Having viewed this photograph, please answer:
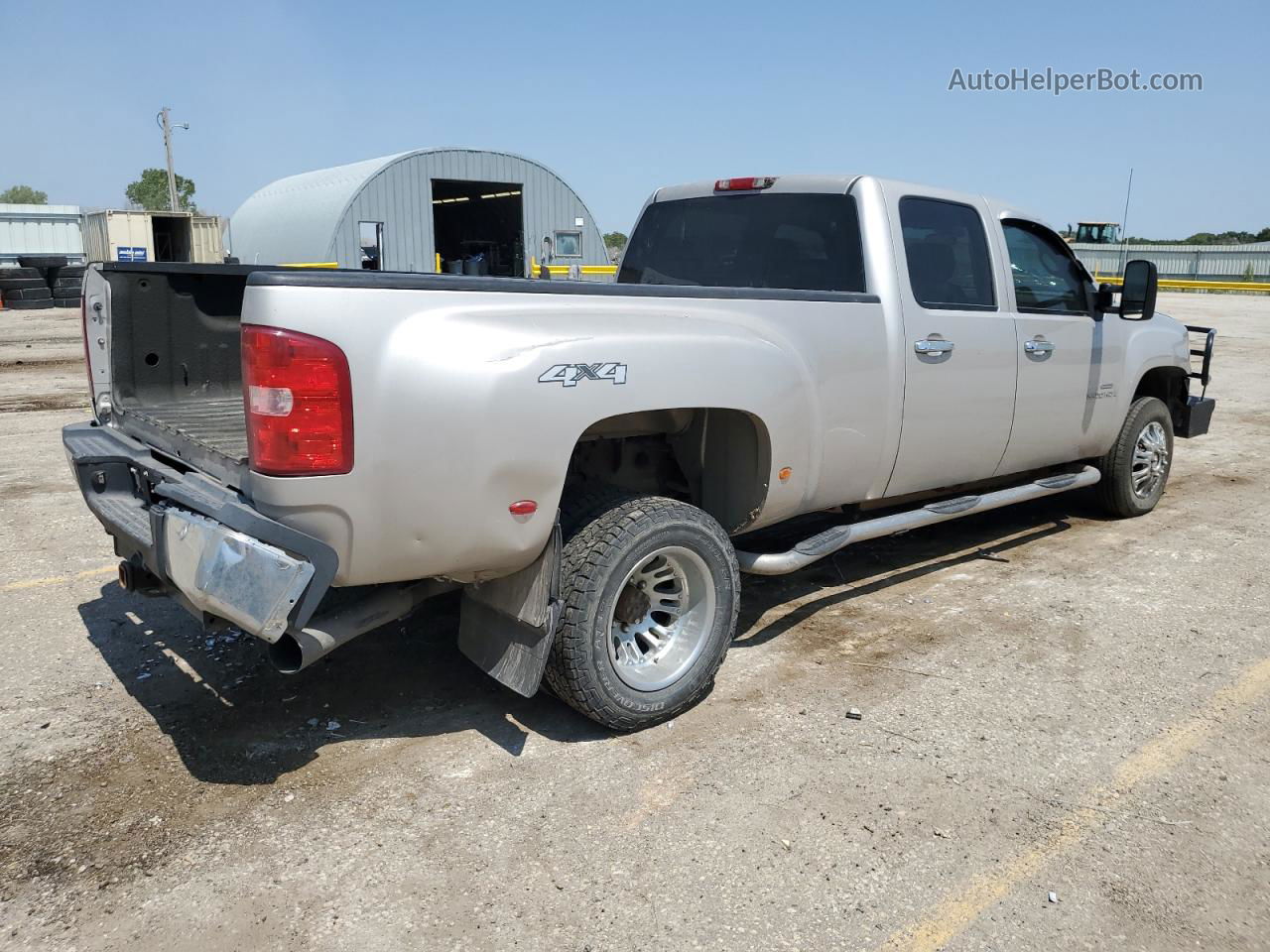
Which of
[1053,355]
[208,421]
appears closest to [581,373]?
[208,421]

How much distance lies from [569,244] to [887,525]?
87.2 ft

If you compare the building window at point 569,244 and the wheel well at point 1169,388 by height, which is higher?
the building window at point 569,244

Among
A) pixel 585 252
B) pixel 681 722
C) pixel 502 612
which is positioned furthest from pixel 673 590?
pixel 585 252

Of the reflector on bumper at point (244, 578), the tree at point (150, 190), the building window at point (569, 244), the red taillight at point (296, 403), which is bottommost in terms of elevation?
the reflector on bumper at point (244, 578)

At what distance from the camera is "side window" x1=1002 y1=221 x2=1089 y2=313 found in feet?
17.6

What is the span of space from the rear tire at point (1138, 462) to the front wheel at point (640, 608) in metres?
3.72

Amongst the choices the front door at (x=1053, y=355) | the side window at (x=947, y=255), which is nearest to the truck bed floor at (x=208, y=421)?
the side window at (x=947, y=255)

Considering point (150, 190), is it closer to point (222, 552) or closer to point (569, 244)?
point (569, 244)

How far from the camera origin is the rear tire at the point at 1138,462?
6430 millimetres

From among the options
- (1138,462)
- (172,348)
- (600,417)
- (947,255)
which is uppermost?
(947,255)

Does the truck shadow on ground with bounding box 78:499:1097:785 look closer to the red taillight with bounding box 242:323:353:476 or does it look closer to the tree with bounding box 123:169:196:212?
the red taillight with bounding box 242:323:353:476

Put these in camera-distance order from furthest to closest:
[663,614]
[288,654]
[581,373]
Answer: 1. [663,614]
2. [581,373]
3. [288,654]

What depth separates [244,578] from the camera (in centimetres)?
287

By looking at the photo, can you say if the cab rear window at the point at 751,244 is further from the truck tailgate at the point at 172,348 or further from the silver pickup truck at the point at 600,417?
the truck tailgate at the point at 172,348
